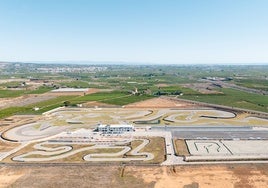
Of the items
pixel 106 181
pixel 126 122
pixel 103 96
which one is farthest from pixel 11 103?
pixel 106 181

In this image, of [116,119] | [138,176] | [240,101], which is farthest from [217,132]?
[240,101]

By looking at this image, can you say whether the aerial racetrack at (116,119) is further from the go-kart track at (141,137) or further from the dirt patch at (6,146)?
the dirt patch at (6,146)

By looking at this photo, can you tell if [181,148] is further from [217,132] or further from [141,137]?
[217,132]

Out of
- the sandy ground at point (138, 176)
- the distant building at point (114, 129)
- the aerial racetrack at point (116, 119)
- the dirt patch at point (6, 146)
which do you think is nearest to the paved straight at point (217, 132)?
the aerial racetrack at point (116, 119)

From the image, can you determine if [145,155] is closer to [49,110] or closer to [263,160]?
[263,160]

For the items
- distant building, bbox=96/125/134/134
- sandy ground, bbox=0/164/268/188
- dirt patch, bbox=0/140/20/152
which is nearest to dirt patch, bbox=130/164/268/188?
sandy ground, bbox=0/164/268/188

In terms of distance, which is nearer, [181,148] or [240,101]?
[181,148]

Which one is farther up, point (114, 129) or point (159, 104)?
point (159, 104)
